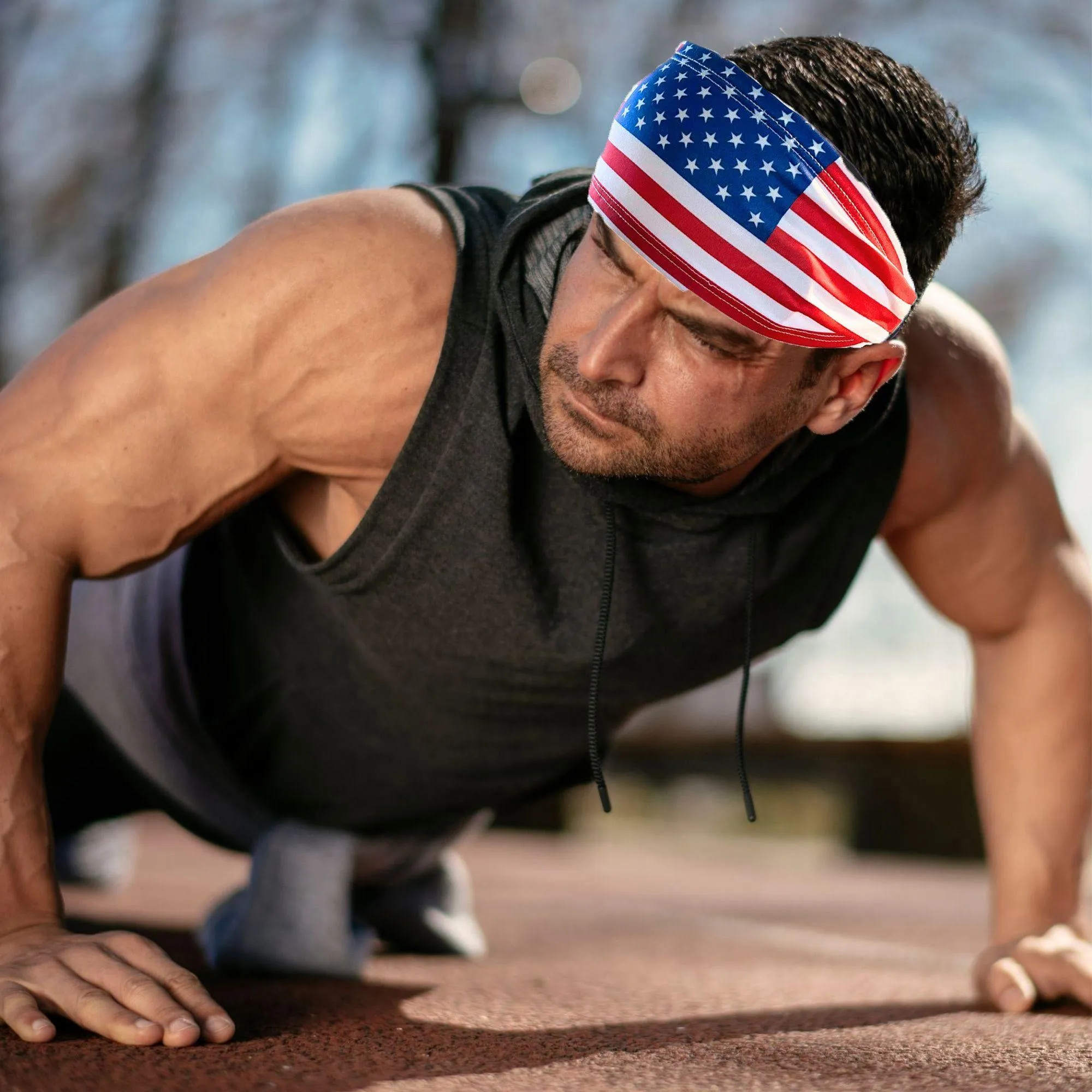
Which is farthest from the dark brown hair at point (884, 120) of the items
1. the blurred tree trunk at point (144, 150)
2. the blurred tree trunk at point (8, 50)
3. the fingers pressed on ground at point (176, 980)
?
the blurred tree trunk at point (8, 50)

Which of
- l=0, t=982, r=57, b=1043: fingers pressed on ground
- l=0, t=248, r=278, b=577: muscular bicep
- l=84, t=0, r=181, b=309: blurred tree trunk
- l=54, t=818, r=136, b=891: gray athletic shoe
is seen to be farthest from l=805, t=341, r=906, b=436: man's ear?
l=84, t=0, r=181, b=309: blurred tree trunk

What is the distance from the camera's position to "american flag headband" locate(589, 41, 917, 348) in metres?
1.31

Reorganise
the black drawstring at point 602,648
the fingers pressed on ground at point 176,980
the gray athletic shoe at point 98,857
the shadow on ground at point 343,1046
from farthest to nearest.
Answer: the gray athletic shoe at point 98,857 → the black drawstring at point 602,648 → the fingers pressed on ground at point 176,980 → the shadow on ground at point 343,1046

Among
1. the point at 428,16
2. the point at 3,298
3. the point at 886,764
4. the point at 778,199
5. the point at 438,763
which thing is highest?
the point at 428,16

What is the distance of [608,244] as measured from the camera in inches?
52.4

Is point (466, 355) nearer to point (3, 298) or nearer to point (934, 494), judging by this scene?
point (934, 494)

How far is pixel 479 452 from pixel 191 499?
0.28m

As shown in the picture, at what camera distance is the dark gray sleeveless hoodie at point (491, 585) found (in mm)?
1362

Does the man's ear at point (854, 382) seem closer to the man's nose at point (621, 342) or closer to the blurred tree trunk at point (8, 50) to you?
the man's nose at point (621, 342)

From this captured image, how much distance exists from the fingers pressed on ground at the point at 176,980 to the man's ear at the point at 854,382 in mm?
822

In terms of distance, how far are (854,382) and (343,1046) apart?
0.84 meters

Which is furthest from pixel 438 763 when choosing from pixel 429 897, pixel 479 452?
pixel 479 452

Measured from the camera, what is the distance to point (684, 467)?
1377 mm

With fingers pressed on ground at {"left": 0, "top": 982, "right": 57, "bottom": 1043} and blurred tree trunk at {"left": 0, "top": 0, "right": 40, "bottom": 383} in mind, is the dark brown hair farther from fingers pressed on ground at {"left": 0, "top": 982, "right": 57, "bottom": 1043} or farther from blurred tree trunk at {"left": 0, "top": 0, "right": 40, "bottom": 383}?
blurred tree trunk at {"left": 0, "top": 0, "right": 40, "bottom": 383}
